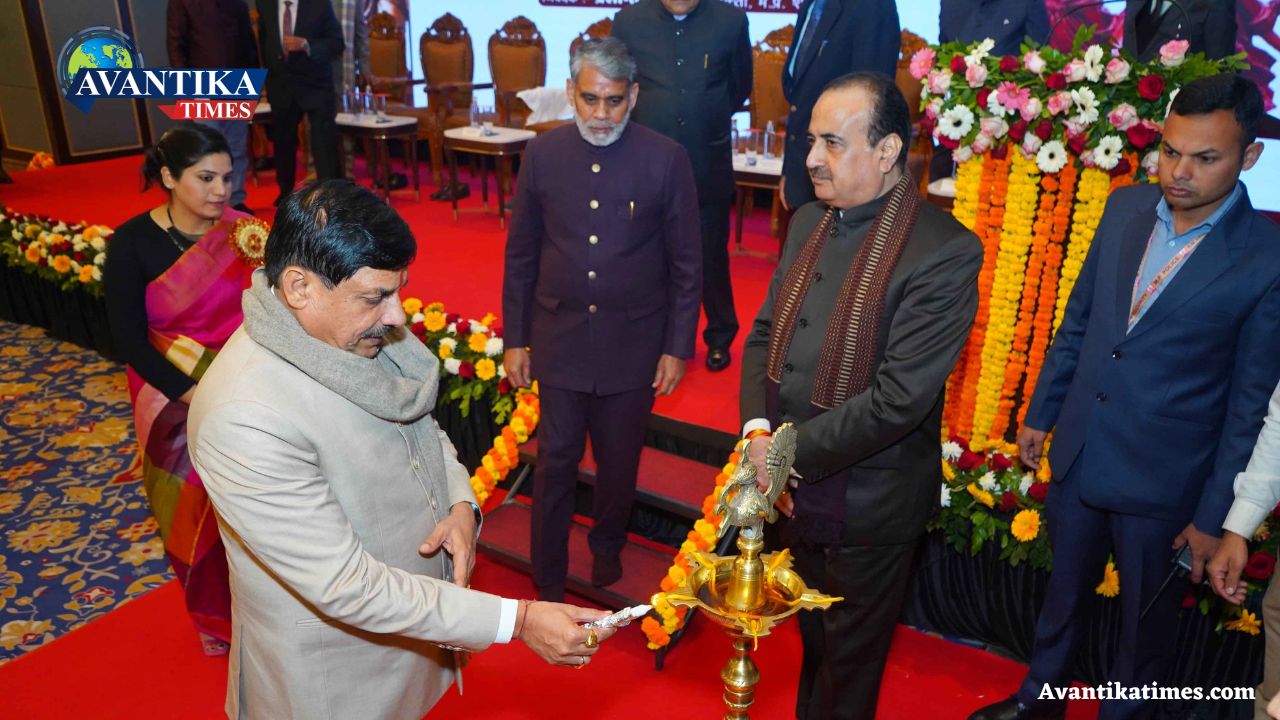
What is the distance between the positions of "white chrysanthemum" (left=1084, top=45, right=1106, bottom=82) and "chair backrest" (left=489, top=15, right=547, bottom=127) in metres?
5.81

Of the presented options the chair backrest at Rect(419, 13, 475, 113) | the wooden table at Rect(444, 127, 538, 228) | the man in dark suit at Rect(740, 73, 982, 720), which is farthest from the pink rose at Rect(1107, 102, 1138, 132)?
the chair backrest at Rect(419, 13, 475, 113)

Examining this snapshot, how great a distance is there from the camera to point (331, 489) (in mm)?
1576

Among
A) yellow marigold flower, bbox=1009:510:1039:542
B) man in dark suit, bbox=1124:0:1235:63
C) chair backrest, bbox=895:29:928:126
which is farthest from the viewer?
chair backrest, bbox=895:29:928:126

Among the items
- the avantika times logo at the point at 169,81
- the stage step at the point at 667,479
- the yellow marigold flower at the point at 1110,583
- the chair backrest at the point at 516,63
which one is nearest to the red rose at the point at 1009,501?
the yellow marigold flower at the point at 1110,583

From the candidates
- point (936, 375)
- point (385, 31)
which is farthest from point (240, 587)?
point (385, 31)

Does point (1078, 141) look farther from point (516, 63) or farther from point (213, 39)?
point (516, 63)

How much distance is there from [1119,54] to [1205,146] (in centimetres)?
85

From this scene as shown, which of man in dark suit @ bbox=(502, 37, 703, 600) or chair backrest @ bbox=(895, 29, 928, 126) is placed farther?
chair backrest @ bbox=(895, 29, 928, 126)

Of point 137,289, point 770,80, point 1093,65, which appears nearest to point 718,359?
point 1093,65

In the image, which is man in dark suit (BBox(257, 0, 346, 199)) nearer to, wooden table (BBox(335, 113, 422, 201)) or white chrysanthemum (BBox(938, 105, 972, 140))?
wooden table (BBox(335, 113, 422, 201))

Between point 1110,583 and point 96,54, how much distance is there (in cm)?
755

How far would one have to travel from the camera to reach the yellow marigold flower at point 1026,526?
2885 millimetres

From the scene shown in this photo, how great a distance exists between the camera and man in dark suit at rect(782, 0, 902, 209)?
3760mm

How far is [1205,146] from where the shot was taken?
208cm
